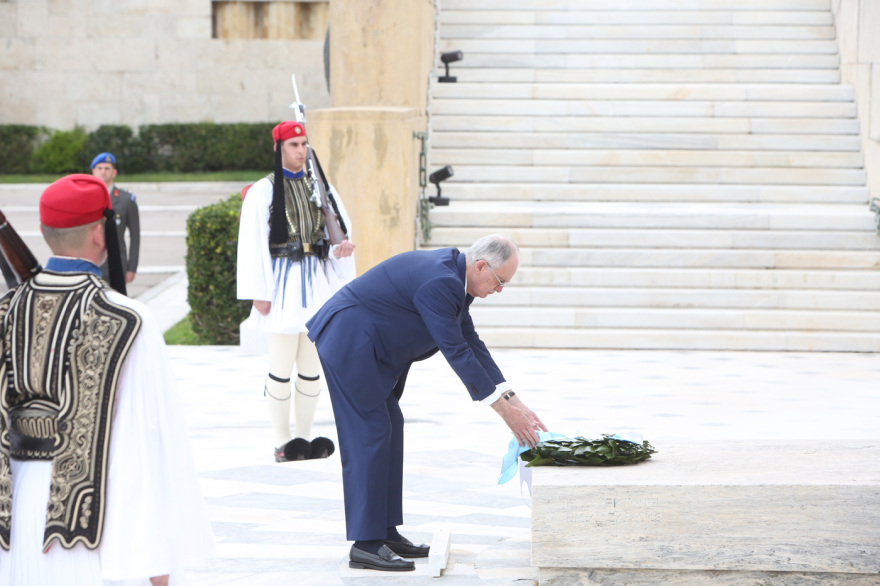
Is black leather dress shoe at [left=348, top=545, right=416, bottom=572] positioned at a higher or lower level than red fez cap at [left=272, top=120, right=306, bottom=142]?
lower

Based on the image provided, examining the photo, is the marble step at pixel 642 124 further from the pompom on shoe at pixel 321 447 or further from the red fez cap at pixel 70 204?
the red fez cap at pixel 70 204

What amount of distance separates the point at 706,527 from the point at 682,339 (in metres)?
7.41

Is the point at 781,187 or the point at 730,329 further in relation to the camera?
the point at 781,187

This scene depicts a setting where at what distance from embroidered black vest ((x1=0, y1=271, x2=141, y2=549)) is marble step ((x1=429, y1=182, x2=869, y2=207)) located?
11.0 meters

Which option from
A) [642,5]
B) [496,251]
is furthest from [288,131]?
[642,5]

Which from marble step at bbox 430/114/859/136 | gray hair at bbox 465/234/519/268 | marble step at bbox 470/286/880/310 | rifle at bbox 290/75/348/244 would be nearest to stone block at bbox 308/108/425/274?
marble step at bbox 470/286/880/310

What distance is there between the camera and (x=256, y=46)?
31531 millimetres

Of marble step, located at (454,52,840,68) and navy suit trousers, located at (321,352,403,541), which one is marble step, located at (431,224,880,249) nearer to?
marble step, located at (454,52,840,68)

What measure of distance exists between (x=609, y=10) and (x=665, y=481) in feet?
44.2

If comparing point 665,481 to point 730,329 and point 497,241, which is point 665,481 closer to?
point 497,241

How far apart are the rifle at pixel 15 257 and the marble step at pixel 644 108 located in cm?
1218

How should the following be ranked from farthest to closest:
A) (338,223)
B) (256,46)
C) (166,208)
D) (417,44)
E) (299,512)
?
(256,46)
(166,208)
(417,44)
(338,223)
(299,512)

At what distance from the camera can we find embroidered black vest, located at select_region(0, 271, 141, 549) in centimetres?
322

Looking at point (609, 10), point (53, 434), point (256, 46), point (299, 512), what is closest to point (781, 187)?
point (609, 10)
